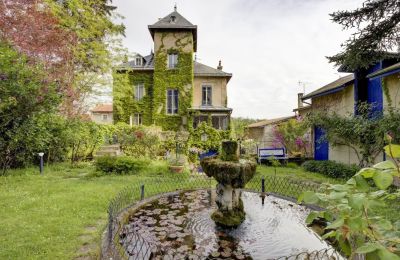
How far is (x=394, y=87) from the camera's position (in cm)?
1075

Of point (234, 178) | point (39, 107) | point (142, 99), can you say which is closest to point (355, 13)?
point (234, 178)

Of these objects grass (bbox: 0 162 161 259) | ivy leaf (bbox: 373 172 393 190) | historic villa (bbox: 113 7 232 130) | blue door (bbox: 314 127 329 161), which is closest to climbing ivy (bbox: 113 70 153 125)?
historic villa (bbox: 113 7 232 130)

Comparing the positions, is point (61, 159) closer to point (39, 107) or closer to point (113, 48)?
point (39, 107)

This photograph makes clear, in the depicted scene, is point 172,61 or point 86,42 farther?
point 172,61

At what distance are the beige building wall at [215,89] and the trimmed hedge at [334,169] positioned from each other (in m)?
12.0

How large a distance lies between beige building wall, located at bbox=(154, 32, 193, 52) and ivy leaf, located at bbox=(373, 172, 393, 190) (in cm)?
2349

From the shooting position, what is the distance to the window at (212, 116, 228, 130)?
22.7 meters

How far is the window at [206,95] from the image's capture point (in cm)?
2420

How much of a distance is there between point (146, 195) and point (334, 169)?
936 centimetres

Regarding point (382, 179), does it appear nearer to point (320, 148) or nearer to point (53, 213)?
point (53, 213)

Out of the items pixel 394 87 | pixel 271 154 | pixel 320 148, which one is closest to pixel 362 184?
pixel 394 87

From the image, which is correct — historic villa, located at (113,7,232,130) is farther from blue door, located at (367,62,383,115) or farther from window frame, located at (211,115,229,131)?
blue door, located at (367,62,383,115)

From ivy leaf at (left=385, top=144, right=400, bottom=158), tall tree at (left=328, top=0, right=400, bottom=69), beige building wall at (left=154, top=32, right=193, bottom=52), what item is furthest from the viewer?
beige building wall at (left=154, top=32, right=193, bottom=52)

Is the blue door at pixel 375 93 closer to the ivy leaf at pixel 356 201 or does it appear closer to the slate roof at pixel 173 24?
the ivy leaf at pixel 356 201
